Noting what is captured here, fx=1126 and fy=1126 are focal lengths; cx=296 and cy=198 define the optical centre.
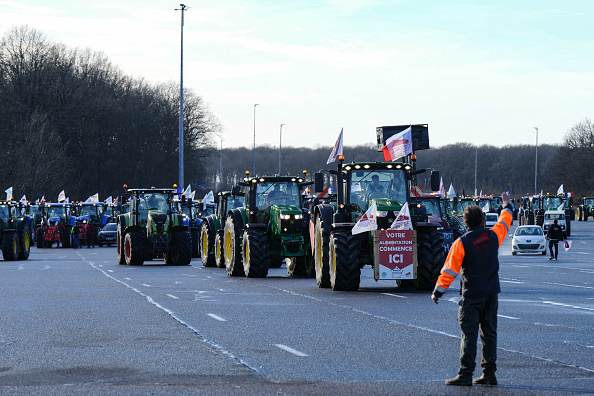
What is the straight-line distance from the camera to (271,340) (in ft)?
47.7

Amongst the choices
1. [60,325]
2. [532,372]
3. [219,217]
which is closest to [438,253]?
[60,325]

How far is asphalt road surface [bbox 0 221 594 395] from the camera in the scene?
35.4 ft

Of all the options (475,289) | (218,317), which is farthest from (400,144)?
(475,289)

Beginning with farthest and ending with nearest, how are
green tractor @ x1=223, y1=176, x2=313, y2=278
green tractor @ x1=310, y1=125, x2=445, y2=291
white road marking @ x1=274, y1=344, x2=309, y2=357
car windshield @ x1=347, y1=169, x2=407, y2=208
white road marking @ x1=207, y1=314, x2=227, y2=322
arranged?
green tractor @ x1=223, y1=176, x2=313, y2=278 → car windshield @ x1=347, y1=169, x2=407, y2=208 → green tractor @ x1=310, y1=125, x2=445, y2=291 → white road marking @ x1=207, y1=314, x2=227, y2=322 → white road marking @ x1=274, y1=344, x2=309, y2=357

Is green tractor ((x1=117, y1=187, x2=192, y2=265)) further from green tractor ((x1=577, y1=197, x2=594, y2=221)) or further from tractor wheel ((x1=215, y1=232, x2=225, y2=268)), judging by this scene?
green tractor ((x1=577, y1=197, x2=594, y2=221))

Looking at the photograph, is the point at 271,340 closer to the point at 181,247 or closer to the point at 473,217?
the point at 473,217

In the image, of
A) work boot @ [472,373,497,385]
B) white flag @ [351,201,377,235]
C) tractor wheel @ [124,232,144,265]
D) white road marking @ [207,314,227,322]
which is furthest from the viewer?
tractor wheel @ [124,232,144,265]

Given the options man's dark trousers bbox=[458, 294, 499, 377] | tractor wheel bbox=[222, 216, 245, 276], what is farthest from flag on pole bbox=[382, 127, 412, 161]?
man's dark trousers bbox=[458, 294, 499, 377]

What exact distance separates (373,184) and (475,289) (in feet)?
47.1

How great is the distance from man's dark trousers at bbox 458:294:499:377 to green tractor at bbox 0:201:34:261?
35.6 m

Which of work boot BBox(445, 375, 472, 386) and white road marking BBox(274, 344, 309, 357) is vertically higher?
work boot BBox(445, 375, 472, 386)

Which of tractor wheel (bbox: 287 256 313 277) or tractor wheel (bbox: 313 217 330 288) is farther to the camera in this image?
tractor wheel (bbox: 287 256 313 277)

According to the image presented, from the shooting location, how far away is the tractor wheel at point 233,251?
100 feet

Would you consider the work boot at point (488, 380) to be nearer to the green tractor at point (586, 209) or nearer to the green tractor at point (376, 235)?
the green tractor at point (376, 235)
